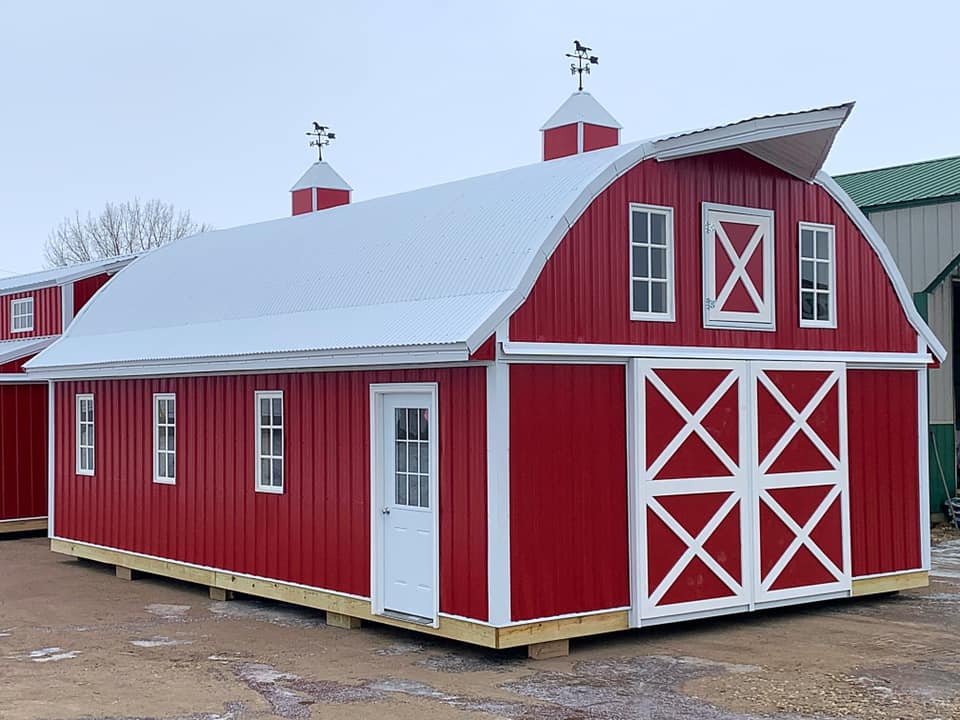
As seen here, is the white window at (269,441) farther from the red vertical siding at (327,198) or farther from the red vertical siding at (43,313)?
the red vertical siding at (43,313)

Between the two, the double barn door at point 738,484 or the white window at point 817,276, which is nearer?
the double barn door at point 738,484

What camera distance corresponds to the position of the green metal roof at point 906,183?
21172 mm

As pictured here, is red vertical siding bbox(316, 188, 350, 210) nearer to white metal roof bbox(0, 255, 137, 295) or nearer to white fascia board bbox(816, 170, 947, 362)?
white metal roof bbox(0, 255, 137, 295)

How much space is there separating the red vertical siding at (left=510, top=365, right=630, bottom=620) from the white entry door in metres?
0.81

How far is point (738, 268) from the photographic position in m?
12.1

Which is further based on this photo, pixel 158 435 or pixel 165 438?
pixel 158 435

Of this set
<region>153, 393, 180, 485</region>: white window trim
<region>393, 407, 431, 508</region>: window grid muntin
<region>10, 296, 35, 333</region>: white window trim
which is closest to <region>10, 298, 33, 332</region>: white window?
<region>10, 296, 35, 333</region>: white window trim

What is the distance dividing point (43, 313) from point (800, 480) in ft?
45.6

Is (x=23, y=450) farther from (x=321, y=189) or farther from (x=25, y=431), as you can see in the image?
(x=321, y=189)

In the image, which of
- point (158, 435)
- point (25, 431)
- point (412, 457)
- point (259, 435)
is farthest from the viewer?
point (25, 431)

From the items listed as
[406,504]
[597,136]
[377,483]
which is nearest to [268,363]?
[377,483]

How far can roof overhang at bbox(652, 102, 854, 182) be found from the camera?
11.5 meters

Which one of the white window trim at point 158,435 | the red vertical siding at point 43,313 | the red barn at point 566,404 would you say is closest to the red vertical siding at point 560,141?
the red barn at point 566,404

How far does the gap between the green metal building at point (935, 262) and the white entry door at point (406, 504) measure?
1197 centimetres
